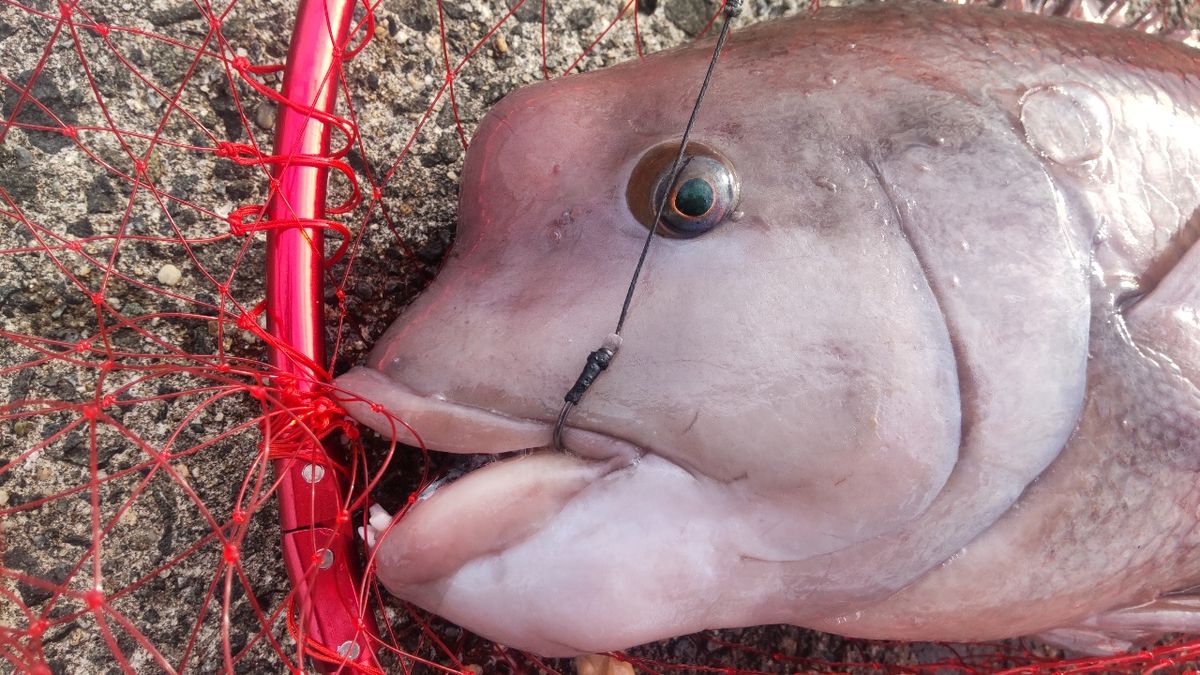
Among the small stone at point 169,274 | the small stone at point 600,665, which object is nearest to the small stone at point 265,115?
the small stone at point 169,274

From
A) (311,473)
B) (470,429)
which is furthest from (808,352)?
(311,473)

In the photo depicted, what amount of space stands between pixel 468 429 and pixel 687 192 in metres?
0.56

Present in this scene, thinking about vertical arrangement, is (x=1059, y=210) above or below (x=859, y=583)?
above

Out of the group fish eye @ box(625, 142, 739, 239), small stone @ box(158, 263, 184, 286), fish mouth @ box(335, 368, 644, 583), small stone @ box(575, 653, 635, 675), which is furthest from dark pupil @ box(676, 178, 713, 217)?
small stone @ box(158, 263, 184, 286)

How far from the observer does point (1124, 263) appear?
5.01ft

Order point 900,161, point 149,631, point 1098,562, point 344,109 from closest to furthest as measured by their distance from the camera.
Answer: point 900,161
point 1098,562
point 149,631
point 344,109

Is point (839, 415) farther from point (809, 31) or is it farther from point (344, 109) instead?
point (344, 109)

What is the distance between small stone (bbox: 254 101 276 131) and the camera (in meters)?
2.07

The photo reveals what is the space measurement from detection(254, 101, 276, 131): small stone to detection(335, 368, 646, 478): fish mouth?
0.91 meters

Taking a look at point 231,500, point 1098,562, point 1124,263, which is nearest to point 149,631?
point 231,500

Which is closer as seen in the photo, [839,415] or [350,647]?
[839,415]

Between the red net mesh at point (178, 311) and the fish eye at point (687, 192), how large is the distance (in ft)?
2.14

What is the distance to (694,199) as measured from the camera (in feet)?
4.69

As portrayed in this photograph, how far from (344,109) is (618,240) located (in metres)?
1.03
